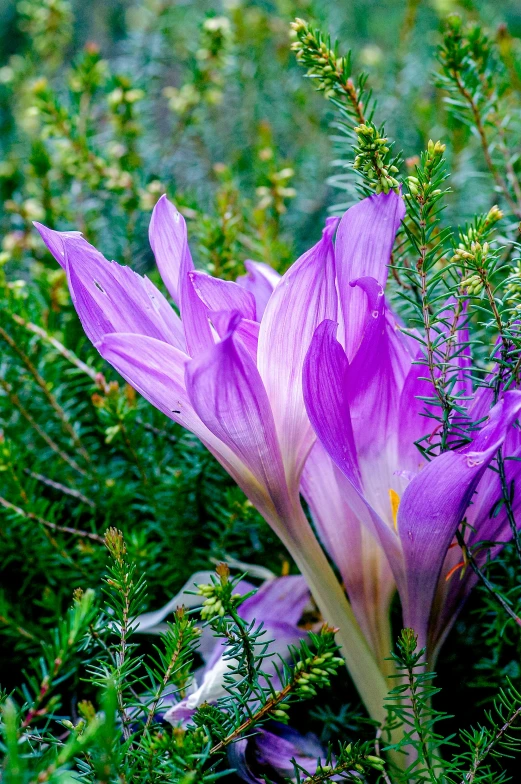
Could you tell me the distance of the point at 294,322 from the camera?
1.14ft

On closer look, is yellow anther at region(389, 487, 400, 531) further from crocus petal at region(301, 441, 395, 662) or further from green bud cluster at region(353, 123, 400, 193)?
green bud cluster at region(353, 123, 400, 193)

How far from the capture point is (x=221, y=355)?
299mm

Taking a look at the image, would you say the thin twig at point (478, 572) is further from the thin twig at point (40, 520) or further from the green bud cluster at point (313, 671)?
the thin twig at point (40, 520)

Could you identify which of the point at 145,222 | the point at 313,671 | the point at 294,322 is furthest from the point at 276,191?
the point at 313,671

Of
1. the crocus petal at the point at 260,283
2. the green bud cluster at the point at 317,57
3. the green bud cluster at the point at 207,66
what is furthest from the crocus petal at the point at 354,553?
the green bud cluster at the point at 207,66

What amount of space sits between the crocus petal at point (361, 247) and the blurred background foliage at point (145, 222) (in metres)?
0.13

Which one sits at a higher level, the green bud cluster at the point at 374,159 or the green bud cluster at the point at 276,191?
the green bud cluster at the point at 276,191

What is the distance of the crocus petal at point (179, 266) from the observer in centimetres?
34

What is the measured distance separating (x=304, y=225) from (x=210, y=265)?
0.32 meters

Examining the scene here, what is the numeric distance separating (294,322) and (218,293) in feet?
0.16

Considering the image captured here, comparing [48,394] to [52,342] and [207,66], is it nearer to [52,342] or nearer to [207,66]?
[52,342]

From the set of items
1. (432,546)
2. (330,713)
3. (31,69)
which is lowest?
(330,713)

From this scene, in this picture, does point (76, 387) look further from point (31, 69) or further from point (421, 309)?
point (31, 69)

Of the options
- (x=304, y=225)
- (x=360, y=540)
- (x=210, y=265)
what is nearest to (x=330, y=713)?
(x=360, y=540)
